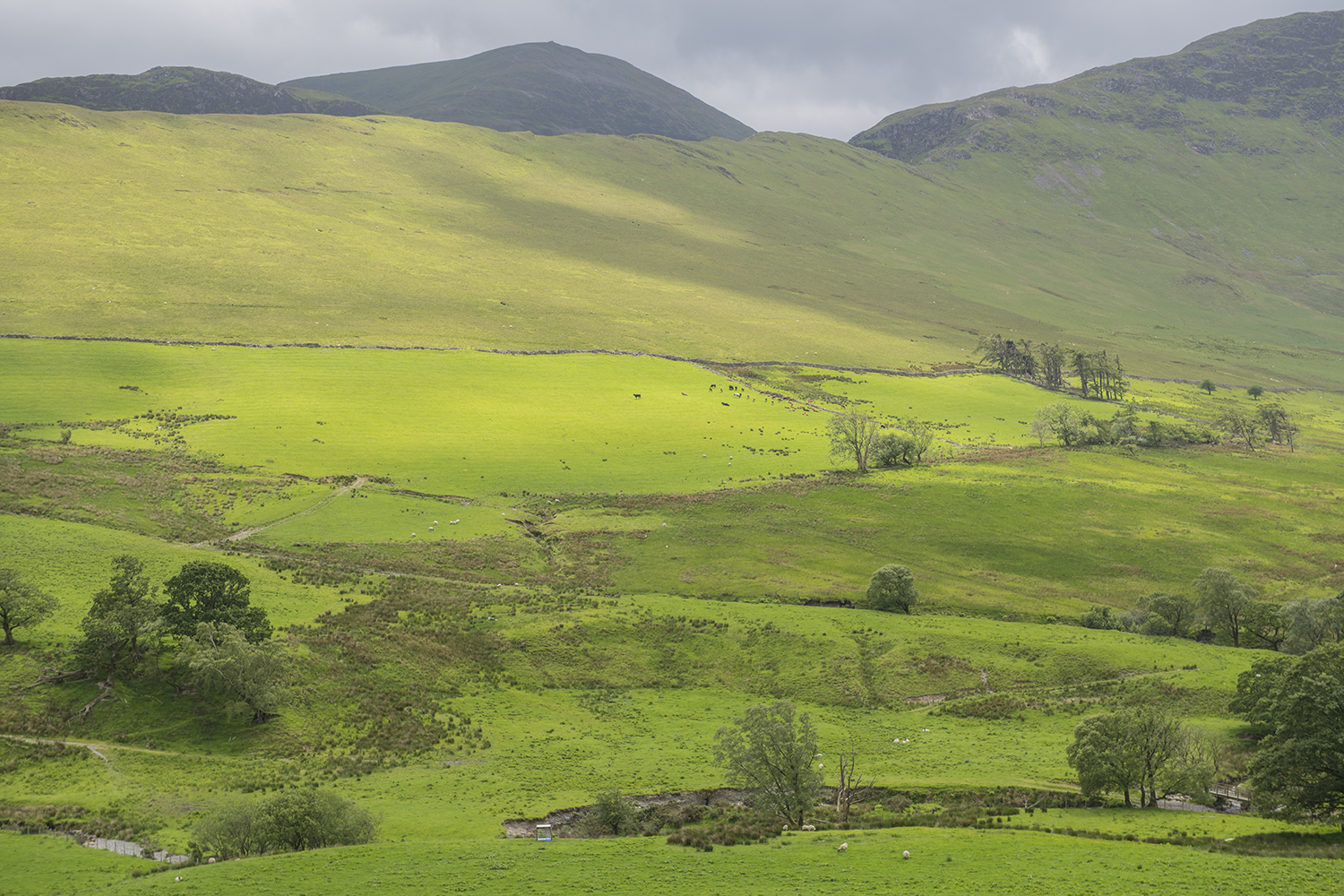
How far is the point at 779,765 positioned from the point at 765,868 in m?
8.03

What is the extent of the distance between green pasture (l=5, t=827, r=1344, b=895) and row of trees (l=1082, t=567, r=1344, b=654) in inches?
1706

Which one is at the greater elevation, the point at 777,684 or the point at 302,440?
the point at 302,440

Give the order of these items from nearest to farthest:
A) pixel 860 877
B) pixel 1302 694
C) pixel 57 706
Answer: pixel 860 877, pixel 1302 694, pixel 57 706

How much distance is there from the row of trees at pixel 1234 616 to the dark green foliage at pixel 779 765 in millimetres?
47905

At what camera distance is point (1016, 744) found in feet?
172

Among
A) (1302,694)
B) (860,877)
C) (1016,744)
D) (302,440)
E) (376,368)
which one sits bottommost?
(1016,744)

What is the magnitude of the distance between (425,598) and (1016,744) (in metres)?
48.6

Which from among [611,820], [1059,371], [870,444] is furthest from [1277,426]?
[611,820]

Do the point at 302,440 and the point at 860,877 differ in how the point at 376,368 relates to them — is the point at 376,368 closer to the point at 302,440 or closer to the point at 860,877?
the point at 302,440

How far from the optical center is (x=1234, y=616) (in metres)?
73.5

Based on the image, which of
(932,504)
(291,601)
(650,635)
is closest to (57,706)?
(291,601)

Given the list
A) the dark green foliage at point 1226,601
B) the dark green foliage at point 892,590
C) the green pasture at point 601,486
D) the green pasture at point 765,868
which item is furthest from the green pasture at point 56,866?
the dark green foliage at point 1226,601

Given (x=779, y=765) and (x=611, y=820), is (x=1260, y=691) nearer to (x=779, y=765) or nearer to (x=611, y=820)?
(x=779, y=765)

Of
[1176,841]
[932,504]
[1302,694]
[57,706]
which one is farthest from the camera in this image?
[932,504]
